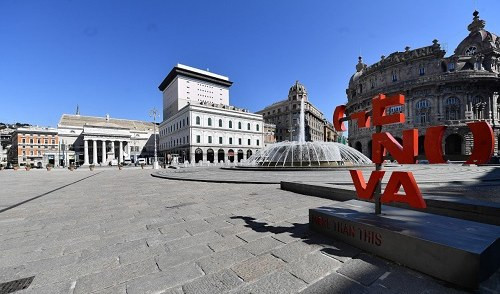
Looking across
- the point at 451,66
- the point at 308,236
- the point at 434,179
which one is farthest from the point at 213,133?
the point at 451,66

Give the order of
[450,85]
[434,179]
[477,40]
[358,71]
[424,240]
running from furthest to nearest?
[358,71] < [477,40] < [450,85] < [434,179] < [424,240]

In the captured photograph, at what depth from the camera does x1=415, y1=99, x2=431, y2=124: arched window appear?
1726 inches

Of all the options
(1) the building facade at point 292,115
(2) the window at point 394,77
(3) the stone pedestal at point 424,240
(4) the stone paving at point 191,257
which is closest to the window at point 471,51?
(2) the window at point 394,77

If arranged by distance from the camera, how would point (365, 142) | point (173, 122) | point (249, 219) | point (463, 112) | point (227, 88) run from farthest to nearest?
point (227, 88) → point (173, 122) → point (365, 142) → point (463, 112) → point (249, 219)

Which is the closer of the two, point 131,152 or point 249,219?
point 249,219

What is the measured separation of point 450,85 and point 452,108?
14.9 feet

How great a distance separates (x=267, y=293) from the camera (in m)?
2.33

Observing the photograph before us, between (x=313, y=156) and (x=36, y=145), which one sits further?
(x=36, y=145)

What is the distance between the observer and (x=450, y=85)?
41906 mm

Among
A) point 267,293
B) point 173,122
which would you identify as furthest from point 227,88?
point 267,293

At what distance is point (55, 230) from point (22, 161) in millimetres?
95916

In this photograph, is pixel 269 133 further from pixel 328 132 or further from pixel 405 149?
pixel 405 149

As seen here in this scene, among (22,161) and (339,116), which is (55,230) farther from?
(22,161)

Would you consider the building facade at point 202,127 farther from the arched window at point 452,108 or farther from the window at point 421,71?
the arched window at point 452,108
